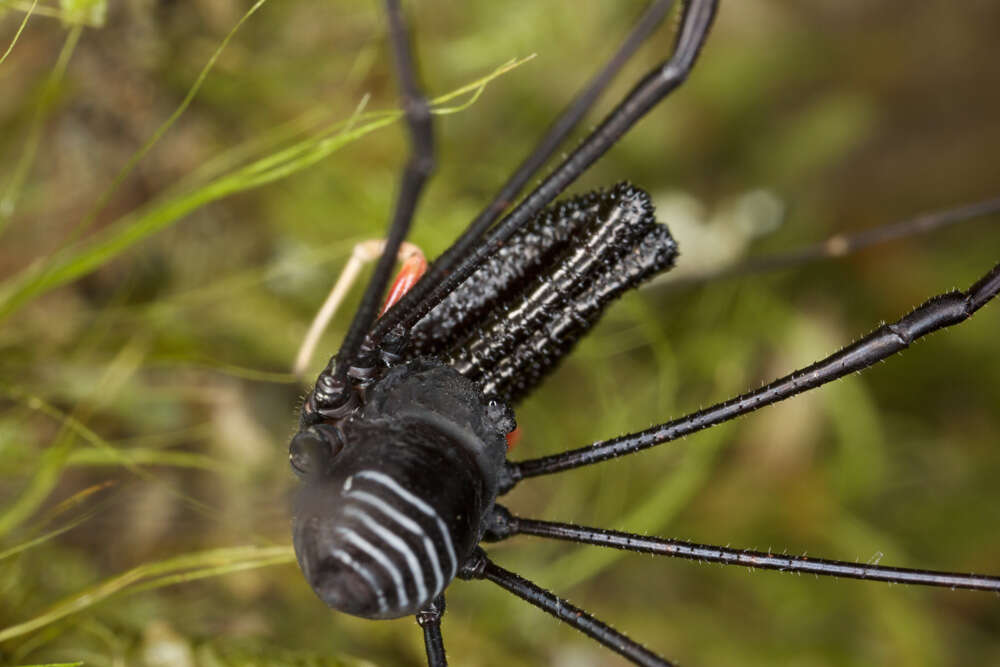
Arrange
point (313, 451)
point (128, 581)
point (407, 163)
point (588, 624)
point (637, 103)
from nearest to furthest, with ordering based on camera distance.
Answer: point (407, 163), point (637, 103), point (313, 451), point (588, 624), point (128, 581)

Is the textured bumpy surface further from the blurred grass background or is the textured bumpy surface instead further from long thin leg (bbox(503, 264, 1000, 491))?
the blurred grass background

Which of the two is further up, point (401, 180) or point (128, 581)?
point (401, 180)

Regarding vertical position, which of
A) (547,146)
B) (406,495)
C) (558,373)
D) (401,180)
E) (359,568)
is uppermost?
(558,373)

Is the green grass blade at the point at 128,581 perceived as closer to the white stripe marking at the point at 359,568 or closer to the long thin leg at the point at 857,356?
the white stripe marking at the point at 359,568

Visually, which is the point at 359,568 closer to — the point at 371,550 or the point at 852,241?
the point at 371,550

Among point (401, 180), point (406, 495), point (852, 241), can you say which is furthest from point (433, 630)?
point (852, 241)

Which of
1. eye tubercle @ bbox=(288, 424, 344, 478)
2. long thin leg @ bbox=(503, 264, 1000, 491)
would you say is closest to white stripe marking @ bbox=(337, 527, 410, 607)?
eye tubercle @ bbox=(288, 424, 344, 478)

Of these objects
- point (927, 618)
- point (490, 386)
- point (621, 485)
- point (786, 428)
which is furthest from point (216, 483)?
point (927, 618)

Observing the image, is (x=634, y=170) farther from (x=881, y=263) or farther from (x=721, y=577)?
(x=721, y=577)
